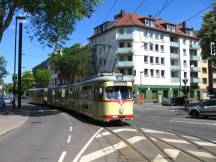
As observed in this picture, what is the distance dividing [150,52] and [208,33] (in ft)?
140

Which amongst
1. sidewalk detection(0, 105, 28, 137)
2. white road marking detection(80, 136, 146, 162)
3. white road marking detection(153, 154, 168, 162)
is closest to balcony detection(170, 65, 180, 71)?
sidewalk detection(0, 105, 28, 137)

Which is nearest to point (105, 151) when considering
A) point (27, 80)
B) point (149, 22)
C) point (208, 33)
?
point (208, 33)

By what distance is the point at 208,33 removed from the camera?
47094 millimetres

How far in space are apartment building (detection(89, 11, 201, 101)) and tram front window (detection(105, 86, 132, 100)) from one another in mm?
55184

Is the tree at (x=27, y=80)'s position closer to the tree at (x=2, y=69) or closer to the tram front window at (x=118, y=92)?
the tree at (x=2, y=69)

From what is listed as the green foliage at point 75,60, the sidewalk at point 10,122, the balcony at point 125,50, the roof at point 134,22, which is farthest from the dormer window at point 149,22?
the sidewalk at point 10,122

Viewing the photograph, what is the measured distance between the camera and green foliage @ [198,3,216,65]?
46781mm

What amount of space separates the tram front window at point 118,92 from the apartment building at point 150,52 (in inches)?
2173

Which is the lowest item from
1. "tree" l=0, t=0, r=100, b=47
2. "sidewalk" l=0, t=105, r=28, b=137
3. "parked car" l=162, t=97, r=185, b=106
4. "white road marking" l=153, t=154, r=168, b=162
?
"white road marking" l=153, t=154, r=168, b=162

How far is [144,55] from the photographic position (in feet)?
289

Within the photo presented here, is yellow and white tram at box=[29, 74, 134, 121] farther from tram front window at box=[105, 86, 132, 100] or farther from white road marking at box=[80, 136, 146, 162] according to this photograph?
white road marking at box=[80, 136, 146, 162]

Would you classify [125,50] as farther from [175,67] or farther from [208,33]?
[208,33]

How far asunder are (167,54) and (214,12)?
4608 centimetres

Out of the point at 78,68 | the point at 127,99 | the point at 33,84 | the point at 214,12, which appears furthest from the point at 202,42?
the point at 33,84
